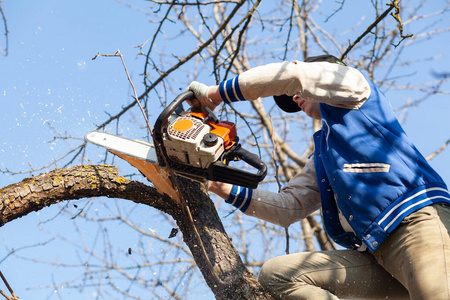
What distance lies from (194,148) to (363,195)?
82cm

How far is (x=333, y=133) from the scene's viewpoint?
2455mm

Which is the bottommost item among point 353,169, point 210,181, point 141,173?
point 353,169

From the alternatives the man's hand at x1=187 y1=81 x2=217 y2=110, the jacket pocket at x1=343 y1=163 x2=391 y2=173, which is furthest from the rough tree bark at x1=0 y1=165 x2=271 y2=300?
the jacket pocket at x1=343 y1=163 x2=391 y2=173

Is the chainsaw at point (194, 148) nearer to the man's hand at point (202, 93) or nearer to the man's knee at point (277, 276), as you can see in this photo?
the man's hand at point (202, 93)

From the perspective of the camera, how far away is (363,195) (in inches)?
89.4

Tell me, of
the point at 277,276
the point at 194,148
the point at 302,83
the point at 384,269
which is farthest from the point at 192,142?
the point at 384,269

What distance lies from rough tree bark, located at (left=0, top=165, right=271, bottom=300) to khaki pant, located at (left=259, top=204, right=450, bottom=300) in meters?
0.15

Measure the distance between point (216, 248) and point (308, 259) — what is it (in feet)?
1.45

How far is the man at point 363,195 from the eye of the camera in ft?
7.09

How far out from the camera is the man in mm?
2162

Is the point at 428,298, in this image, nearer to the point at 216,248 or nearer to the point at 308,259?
the point at 308,259

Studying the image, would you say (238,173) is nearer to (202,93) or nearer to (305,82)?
(202,93)

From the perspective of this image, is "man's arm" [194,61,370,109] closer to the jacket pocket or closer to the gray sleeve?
the gray sleeve

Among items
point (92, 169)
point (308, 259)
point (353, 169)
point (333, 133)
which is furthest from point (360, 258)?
point (92, 169)
